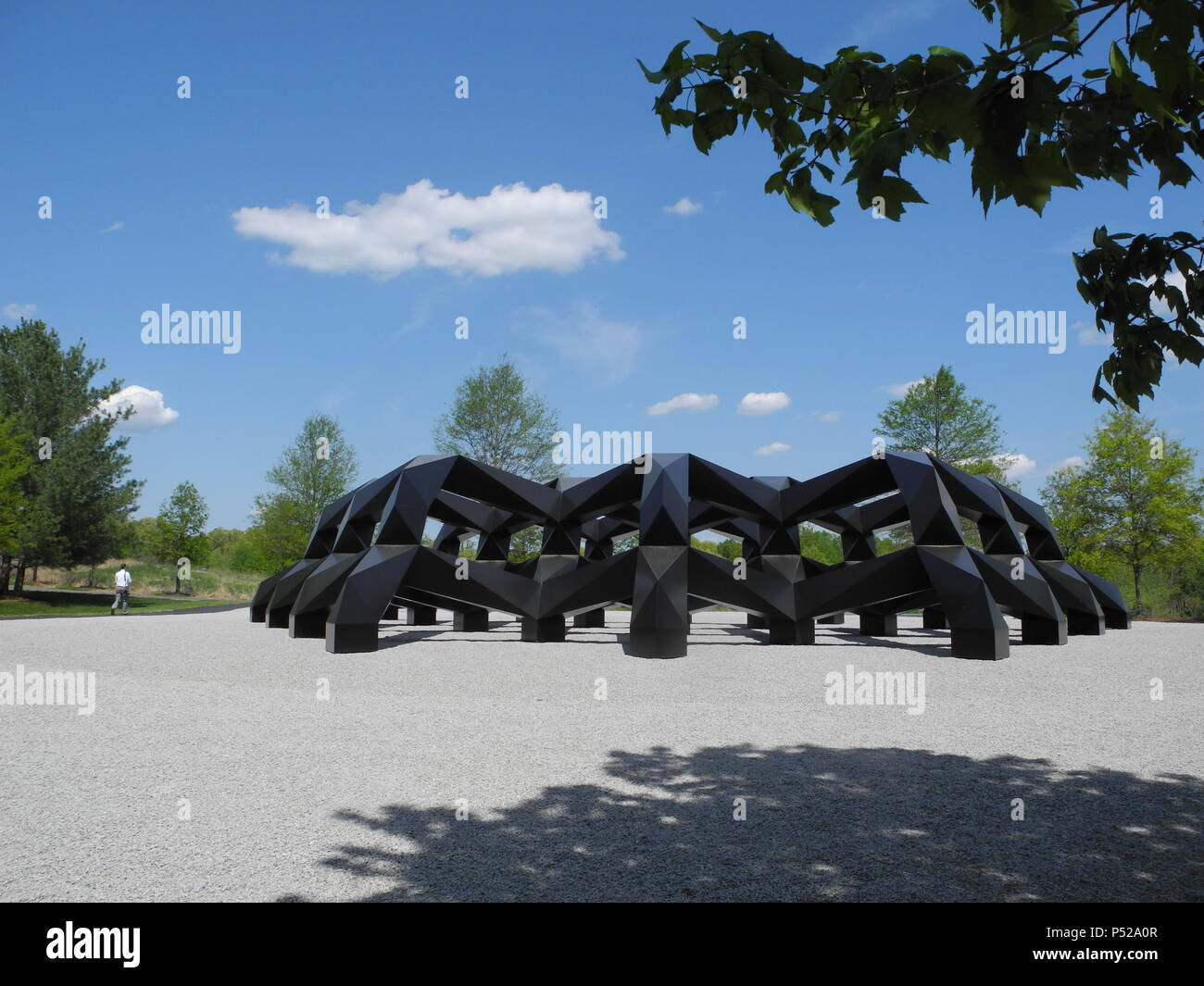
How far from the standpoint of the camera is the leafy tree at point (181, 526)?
51.1 metres

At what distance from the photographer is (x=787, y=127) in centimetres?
367

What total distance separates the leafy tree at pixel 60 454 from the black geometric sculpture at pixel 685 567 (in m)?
21.0

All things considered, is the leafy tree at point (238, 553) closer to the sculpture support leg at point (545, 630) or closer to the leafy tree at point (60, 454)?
the leafy tree at point (60, 454)

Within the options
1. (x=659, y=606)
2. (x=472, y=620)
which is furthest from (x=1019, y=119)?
(x=472, y=620)

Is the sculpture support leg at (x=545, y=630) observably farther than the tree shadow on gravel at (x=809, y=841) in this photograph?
Yes

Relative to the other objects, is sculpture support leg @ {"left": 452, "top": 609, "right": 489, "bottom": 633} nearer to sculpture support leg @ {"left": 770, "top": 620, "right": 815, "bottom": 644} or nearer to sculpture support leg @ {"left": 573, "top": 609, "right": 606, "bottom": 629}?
sculpture support leg @ {"left": 573, "top": 609, "right": 606, "bottom": 629}

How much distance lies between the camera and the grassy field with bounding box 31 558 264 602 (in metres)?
49.3

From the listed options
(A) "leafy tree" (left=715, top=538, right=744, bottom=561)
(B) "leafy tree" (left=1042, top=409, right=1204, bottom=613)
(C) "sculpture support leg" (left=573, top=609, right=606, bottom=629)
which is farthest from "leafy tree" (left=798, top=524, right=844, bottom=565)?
(C) "sculpture support leg" (left=573, top=609, right=606, bottom=629)

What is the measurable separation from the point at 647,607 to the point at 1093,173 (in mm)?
11948

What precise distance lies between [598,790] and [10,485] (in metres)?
37.6

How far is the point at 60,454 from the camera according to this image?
35.9m

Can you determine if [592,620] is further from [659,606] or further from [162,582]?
[162,582]

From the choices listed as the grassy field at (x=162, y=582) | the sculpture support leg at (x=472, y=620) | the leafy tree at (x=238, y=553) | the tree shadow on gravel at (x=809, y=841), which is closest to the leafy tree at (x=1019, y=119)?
the tree shadow on gravel at (x=809, y=841)
